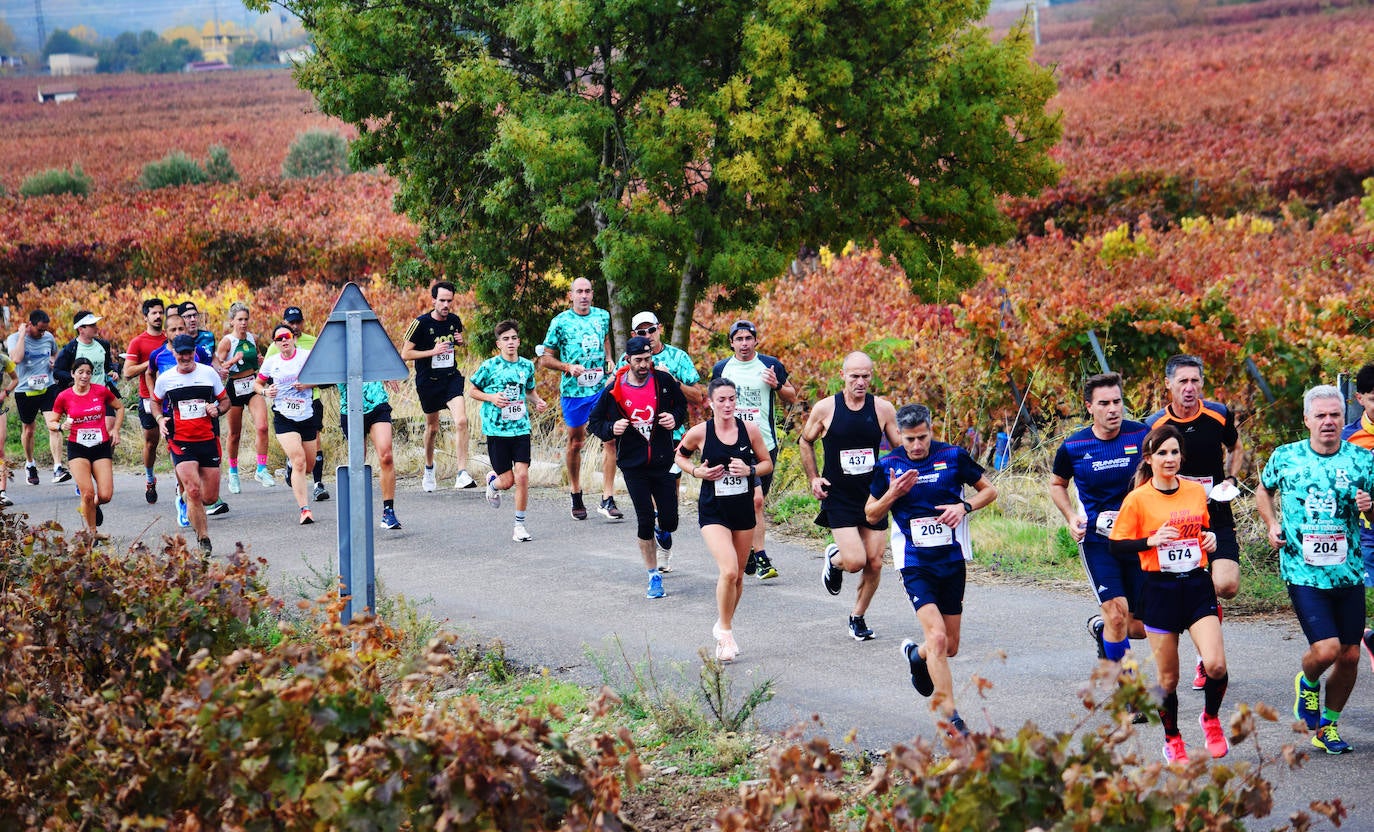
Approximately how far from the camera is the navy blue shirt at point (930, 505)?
717 centimetres

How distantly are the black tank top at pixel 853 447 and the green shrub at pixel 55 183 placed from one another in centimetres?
4249

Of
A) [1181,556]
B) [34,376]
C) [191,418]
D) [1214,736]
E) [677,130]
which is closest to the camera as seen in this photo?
[1214,736]

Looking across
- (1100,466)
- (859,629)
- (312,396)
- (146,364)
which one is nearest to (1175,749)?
(1100,466)

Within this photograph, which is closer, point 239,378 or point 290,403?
point 290,403

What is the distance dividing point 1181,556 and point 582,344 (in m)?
7.10

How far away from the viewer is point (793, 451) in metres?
13.8

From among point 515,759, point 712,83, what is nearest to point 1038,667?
point 515,759

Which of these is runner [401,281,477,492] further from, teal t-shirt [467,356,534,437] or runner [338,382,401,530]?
teal t-shirt [467,356,534,437]

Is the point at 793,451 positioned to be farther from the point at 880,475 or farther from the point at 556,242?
the point at 880,475

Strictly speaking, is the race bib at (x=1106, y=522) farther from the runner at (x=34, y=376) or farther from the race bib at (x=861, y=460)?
the runner at (x=34, y=376)

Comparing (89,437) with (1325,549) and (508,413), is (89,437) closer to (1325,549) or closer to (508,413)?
(508,413)

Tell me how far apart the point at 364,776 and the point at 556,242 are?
13.4 metres

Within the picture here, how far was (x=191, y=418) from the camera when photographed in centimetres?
1182

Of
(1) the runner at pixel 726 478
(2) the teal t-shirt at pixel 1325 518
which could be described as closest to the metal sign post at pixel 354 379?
(1) the runner at pixel 726 478
